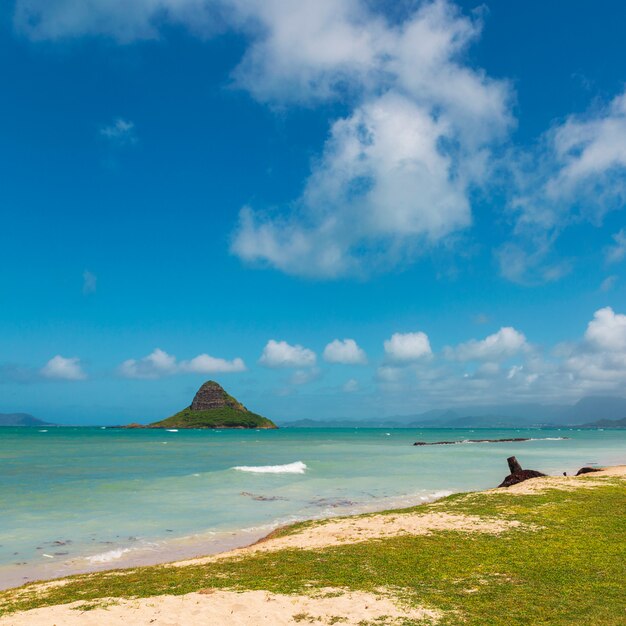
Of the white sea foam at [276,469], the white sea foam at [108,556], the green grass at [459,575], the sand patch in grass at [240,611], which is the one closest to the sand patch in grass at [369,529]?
the green grass at [459,575]

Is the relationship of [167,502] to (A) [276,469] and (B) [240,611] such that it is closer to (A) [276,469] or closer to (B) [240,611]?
(A) [276,469]

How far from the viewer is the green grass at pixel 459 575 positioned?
1180 cm

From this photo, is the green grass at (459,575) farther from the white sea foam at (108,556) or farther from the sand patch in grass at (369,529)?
the white sea foam at (108,556)

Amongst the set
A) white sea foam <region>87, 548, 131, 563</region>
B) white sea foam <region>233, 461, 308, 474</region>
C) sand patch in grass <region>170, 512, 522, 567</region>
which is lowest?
white sea foam <region>233, 461, 308, 474</region>

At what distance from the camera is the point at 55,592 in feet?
47.7

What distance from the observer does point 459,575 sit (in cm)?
1436

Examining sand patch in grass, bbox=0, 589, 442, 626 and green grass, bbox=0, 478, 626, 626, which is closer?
sand patch in grass, bbox=0, 589, 442, 626

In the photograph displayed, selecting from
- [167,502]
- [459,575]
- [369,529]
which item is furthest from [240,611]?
[167,502]

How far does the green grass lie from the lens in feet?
38.7

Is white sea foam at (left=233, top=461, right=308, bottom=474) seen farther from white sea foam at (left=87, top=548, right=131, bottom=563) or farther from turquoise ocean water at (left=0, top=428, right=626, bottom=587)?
white sea foam at (left=87, top=548, right=131, bottom=563)

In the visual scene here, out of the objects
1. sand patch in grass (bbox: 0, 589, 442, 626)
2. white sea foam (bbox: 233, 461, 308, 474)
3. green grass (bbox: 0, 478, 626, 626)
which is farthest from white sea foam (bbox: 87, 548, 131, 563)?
white sea foam (bbox: 233, 461, 308, 474)

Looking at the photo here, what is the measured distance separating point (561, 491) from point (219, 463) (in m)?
45.2

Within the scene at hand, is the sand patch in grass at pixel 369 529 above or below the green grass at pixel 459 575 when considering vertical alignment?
below

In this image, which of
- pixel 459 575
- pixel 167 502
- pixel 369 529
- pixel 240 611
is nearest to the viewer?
pixel 240 611
